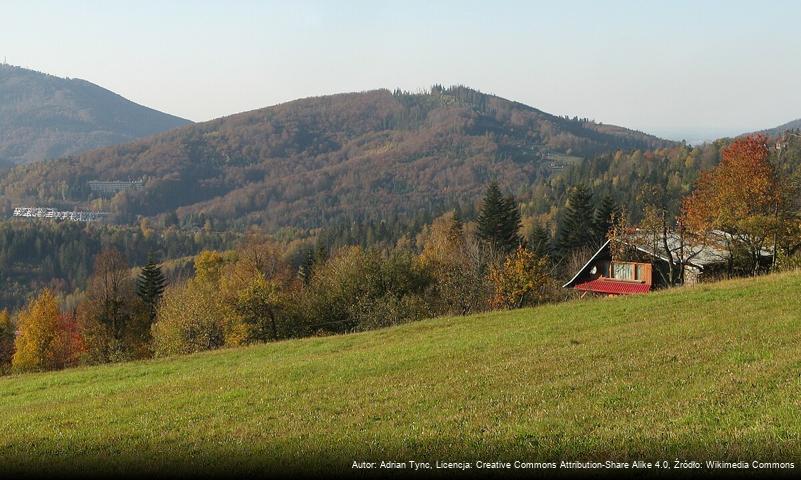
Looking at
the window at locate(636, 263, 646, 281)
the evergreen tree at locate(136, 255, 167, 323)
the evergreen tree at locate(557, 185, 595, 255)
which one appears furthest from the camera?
the evergreen tree at locate(557, 185, 595, 255)

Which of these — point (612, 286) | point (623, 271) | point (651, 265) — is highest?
point (651, 265)

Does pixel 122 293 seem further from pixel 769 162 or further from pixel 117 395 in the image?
pixel 769 162

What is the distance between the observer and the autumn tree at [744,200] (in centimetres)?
4375

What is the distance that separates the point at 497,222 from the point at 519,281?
2389 centimetres

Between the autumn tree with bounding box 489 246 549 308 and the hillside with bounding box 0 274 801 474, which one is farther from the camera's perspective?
the autumn tree with bounding box 489 246 549 308

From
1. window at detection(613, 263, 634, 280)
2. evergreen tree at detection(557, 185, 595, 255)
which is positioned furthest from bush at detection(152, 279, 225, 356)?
evergreen tree at detection(557, 185, 595, 255)

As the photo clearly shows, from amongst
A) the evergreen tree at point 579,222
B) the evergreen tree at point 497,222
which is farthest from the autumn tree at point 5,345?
the evergreen tree at point 579,222

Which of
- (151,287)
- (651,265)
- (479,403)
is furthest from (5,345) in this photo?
(479,403)

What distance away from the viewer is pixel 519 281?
59344 millimetres

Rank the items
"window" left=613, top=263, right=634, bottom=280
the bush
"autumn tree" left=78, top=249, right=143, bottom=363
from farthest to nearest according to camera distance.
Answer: "autumn tree" left=78, top=249, right=143, bottom=363
"window" left=613, top=263, right=634, bottom=280
the bush

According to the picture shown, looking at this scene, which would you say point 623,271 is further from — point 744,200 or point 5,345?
point 5,345

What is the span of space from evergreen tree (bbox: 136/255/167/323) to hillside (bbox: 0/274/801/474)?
54.2 meters

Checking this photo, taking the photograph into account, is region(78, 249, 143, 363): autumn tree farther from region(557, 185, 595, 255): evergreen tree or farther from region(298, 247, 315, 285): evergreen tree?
region(557, 185, 595, 255): evergreen tree

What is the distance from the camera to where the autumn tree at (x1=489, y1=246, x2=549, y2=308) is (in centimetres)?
5884
